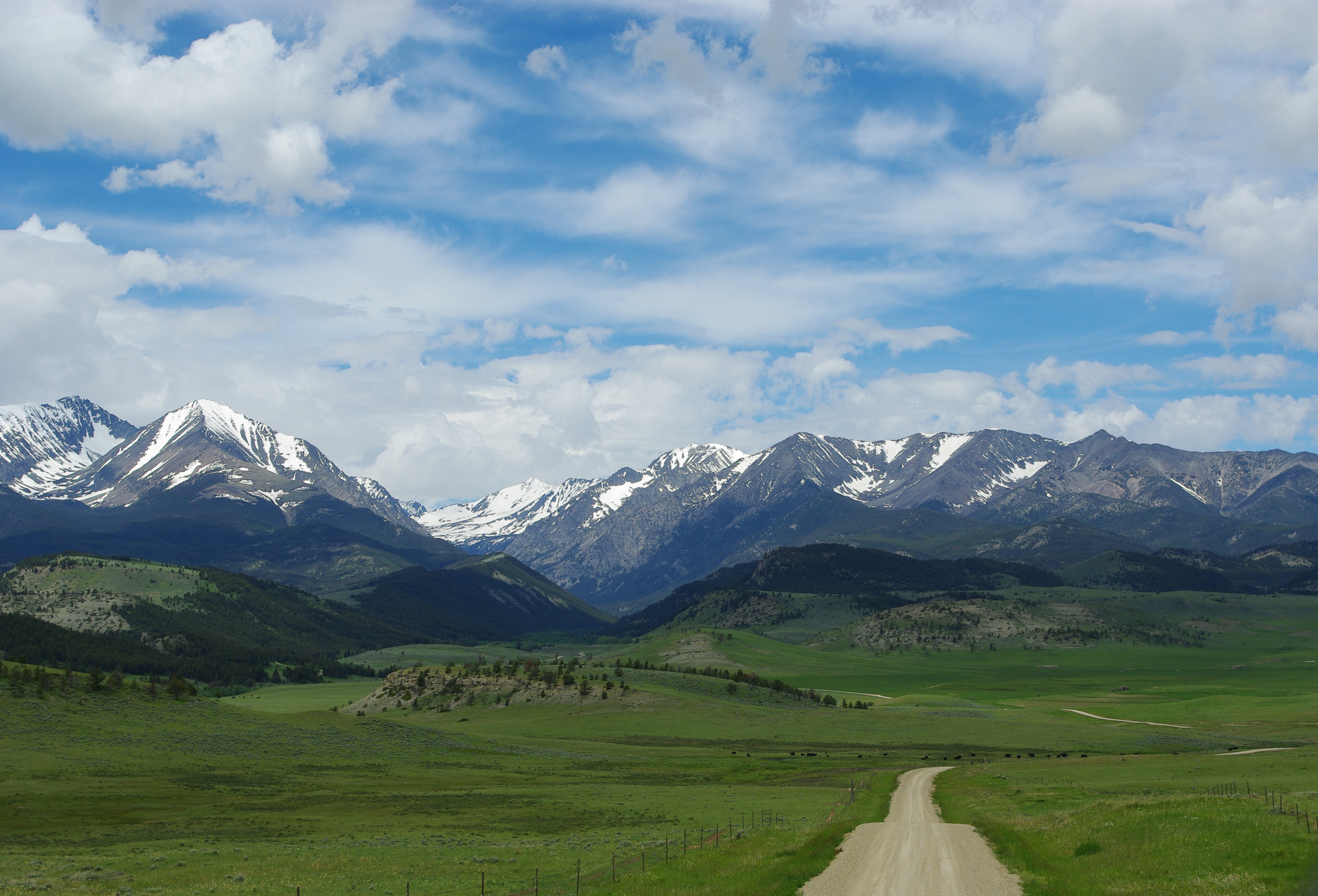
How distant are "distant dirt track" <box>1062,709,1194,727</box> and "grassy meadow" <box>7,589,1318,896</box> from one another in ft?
3.77

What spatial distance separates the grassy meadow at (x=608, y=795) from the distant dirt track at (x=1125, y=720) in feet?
3.77

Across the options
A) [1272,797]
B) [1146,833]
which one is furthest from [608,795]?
[1272,797]

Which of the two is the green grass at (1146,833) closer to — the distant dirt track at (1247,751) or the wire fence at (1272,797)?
the wire fence at (1272,797)

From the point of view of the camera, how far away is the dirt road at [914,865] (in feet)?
114

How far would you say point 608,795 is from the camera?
80.6m

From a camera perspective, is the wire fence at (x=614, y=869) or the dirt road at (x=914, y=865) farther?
the wire fence at (x=614, y=869)

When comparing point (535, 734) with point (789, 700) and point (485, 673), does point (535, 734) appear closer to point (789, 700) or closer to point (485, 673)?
point (485, 673)

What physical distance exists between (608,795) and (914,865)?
1789 inches

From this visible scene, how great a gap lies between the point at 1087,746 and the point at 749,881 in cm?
9882

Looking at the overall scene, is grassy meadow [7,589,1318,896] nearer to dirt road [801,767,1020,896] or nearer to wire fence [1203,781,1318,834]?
wire fence [1203,781,1318,834]

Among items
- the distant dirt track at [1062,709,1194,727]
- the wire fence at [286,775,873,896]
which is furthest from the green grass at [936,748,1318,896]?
the distant dirt track at [1062,709,1194,727]

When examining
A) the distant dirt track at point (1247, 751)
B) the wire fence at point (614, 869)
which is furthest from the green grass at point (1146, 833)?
the distant dirt track at point (1247, 751)

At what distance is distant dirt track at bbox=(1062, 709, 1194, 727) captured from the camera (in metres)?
144

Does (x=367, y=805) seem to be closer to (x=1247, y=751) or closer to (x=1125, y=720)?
(x=1247, y=751)
